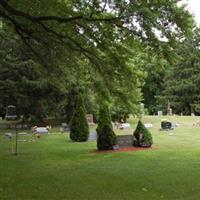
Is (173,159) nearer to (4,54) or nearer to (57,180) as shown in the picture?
(57,180)

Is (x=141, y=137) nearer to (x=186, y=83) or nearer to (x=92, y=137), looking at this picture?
(x=92, y=137)

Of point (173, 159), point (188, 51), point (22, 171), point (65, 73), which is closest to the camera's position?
point (22, 171)

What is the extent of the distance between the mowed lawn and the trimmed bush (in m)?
0.51

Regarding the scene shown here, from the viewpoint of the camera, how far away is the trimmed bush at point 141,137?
23703 millimetres

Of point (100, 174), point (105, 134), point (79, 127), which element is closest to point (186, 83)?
point (79, 127)

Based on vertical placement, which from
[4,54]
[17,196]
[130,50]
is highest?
[4,54]

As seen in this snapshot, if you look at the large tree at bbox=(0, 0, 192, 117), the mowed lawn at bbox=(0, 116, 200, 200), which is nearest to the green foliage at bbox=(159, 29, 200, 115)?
the mowed lawn at bbox=(0, 116, 200, 200)

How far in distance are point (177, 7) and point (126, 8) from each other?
61.7 inches

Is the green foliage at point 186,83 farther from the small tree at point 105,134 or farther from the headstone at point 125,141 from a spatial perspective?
the small tree at point 105,134

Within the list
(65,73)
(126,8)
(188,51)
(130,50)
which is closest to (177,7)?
(126,8)

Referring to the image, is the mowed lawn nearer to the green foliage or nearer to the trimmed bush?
the trimmed bush

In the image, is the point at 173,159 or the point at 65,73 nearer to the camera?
the point at 173,159

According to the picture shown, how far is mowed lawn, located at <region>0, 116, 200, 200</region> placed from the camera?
36.8 ft

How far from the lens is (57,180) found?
13.6m
